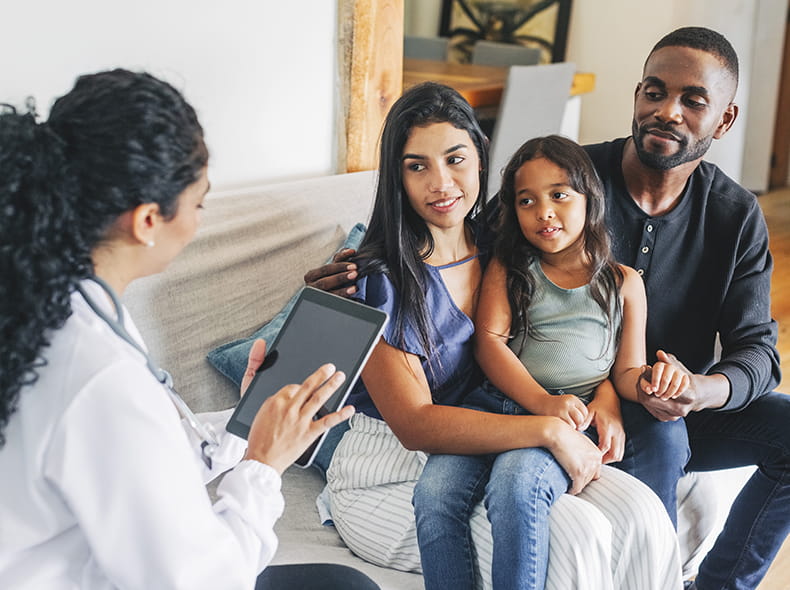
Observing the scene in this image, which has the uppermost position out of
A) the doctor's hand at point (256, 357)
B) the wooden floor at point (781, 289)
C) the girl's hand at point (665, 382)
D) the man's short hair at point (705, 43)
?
the man's short hair at point (705, 43)

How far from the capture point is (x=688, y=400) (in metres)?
1.53

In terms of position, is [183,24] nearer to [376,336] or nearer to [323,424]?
[376,336]

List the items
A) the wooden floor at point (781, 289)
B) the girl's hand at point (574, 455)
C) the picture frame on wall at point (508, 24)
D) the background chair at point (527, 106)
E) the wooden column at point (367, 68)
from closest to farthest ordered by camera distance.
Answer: the girl's hand at point (574, 455), the wooden floor at point (781, 289), the wooden column at point (367, 68), the background chair at point (527, 106), the picture frame on wall at point (508, 24)

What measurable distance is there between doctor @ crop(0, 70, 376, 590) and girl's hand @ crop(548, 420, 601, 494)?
62 centimetres

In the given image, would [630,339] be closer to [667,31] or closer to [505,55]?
[505,55]

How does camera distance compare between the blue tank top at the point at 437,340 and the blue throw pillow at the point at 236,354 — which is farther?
the blue throw pillow at the point at 236,354

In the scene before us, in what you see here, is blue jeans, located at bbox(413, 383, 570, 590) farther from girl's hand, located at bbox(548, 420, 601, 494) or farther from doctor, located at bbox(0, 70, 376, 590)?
doctor, located at bbox(0, 70, 376, 590)

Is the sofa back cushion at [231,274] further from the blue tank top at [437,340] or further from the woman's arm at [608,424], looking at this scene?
the woman's arm at [608,424]

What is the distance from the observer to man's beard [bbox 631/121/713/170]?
1.75 meters

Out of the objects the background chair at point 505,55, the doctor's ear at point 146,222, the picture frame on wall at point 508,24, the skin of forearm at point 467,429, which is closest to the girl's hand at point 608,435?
the skin of forearm at point 467,429

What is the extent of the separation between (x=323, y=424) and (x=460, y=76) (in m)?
3.02

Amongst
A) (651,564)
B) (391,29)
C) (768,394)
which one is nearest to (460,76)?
(391,29)

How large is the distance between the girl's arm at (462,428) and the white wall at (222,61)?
2.06ft

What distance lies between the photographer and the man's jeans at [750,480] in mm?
1649
